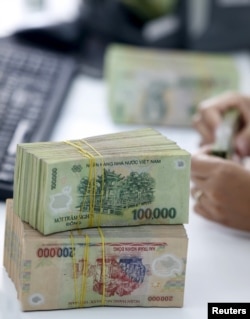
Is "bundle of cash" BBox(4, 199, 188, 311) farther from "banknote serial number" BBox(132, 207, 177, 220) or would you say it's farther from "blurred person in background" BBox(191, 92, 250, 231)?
"blurred person in background" BBox(191, 92, 250, 231)

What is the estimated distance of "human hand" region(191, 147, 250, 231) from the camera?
1453mm

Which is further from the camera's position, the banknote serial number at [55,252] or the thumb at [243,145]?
the thumb at [243,145]

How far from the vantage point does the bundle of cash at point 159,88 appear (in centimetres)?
188

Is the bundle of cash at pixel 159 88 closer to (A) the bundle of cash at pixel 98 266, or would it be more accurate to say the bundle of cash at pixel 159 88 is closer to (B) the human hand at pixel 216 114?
(B) the human hand at pixel 216 114

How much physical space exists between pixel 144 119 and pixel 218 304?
75 centimetres

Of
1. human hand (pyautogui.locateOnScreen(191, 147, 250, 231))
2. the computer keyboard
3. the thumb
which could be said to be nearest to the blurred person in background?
human hand (pyautogui.locateOnScreen(191, 147, 250, 231))

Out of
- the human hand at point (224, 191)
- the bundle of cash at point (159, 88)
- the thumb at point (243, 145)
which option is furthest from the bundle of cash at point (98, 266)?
the bundle of cash at point (159, 88)

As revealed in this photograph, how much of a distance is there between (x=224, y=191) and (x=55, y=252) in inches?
16.0

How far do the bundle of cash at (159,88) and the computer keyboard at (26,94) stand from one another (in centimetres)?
12

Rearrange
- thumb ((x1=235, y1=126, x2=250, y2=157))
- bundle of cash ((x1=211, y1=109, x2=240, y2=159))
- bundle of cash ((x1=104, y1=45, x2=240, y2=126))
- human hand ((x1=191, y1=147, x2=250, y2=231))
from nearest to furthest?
1. human hand ((x1=191, y1=147, x2=250, y2=231))
2. bundle of cash ((x1=211, y1=109, x2=240, y2=159))
3. thumb ((x1=235, y1=126, x2=250, y2=157))
4. bundle of cash ((x1=104, y1=45, x2=240, y2=126))

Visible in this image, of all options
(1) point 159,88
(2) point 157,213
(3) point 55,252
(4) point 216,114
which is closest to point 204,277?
Result: (2) point 157,213

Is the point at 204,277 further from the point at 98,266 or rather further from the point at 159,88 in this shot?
the point at 159,88

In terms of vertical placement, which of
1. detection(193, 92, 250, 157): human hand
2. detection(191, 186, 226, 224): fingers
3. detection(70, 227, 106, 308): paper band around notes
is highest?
detection(193, 92, 250, 157): human hand

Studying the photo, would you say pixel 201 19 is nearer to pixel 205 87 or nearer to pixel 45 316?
pixel 205 87
